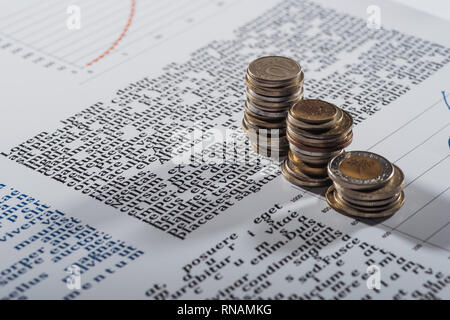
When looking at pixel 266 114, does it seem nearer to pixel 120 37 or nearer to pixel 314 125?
pixel 314 125

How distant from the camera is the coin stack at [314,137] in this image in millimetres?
1258

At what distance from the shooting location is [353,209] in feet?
4.05

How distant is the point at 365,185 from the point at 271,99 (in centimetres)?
25

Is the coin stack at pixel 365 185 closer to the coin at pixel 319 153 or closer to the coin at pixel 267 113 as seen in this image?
the coin at pixel 319 153

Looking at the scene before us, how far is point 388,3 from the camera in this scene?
1.91 meters

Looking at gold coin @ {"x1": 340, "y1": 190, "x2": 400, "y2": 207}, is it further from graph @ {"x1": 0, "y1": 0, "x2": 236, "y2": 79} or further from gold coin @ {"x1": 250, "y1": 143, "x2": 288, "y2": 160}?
graph @ {"x1": 0, "y1": 0, "x2": 236, "y2": 79}

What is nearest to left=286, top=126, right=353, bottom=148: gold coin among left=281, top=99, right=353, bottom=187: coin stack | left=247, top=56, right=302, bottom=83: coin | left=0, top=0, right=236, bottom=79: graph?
left=281, top=99, right=353, bottom=187: coin stack

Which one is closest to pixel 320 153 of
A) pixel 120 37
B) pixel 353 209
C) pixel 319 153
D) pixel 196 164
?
pixel 319 153

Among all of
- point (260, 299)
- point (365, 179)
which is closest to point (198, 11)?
point (365, 179)

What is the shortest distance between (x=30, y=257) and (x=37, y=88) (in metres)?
0.53

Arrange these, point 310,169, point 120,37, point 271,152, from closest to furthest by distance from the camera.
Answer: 1. point 310,169
2. point 271,152
3. point 120,37

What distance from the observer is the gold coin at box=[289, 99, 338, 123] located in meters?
1.26

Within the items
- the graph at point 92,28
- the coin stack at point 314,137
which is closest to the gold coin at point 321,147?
the coin stack at point 314,137

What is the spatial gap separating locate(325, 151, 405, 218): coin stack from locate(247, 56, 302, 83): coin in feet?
0.58
